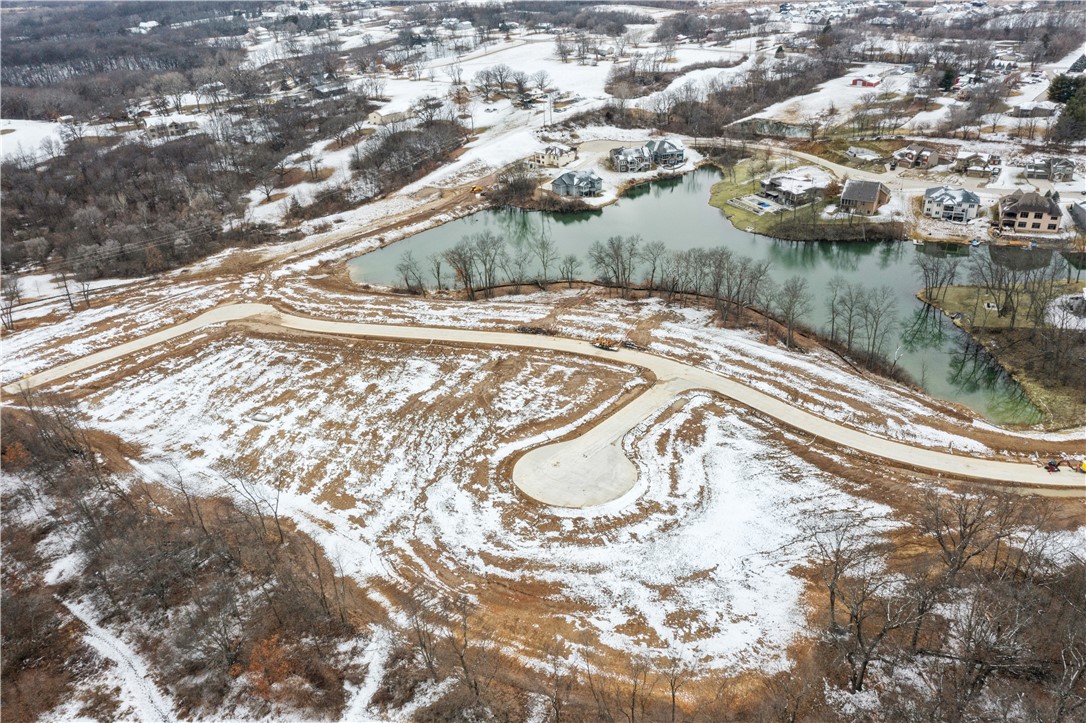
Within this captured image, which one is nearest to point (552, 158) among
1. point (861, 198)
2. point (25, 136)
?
point (861, 198)

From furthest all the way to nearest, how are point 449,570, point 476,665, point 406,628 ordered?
point 449,570 < point 406,628 < point 476,665

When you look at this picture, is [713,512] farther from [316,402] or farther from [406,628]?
[316,402]

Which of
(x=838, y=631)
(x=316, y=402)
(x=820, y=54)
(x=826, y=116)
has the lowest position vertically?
(x=838, y=631)

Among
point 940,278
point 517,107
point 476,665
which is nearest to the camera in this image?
point 476,665

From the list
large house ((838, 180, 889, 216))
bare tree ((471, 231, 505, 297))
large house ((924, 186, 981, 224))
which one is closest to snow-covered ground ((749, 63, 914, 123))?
large house ((838, 180, 889, 216))

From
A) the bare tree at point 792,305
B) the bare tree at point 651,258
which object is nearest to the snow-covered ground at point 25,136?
the bare tree at point 651,258

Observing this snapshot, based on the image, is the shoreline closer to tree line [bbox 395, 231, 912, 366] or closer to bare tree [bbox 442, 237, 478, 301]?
tree line [bbox 395, 231, 912, 366]

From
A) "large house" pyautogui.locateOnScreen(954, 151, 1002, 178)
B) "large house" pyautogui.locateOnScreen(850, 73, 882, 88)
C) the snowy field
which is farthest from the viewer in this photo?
"large house" pyautogui.locateOnScreen(850, 73, 882, 88)

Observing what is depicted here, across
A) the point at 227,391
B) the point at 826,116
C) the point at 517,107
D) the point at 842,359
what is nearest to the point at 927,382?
the point at 842,359

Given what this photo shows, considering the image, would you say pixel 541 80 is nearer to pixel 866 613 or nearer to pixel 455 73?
pixel 455 73
